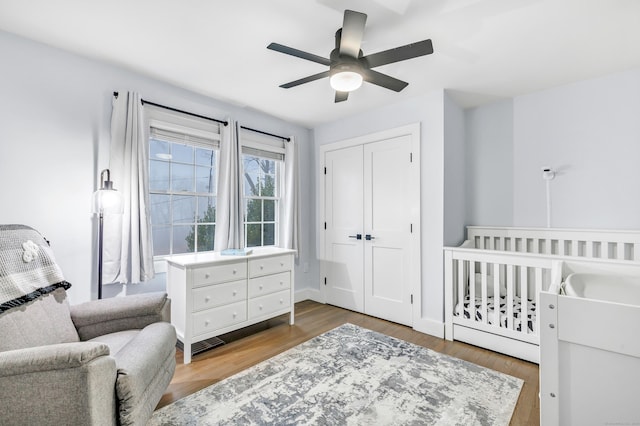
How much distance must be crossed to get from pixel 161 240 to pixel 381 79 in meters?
2.51

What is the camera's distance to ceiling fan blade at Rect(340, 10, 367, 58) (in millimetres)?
1468

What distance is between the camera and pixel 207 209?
10.5ft

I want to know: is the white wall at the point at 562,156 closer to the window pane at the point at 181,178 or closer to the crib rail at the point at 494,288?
the crib rail at the point at 494,288

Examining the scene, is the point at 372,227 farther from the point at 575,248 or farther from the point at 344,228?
the point at 575,248

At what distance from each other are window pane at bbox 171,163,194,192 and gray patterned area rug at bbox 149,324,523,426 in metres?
1.89

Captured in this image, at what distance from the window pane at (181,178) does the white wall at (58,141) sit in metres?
0.61

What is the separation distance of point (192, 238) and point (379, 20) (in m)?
2.63

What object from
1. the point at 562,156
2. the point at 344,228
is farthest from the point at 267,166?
the point at 562,156

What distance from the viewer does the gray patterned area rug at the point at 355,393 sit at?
1698 mm

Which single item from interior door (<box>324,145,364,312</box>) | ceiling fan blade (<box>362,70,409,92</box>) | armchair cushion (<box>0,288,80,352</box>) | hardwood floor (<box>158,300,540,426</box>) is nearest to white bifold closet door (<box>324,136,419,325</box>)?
interior door (<box>324,145,364,312</box>)

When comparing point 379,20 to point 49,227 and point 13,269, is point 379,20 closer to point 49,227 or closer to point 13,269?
point 13,269

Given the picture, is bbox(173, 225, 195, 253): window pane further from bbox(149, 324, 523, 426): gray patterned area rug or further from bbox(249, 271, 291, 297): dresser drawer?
bbox(149, 324, 523, 426): gray patterned area rug

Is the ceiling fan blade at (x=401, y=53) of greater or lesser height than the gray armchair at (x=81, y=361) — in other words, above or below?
above

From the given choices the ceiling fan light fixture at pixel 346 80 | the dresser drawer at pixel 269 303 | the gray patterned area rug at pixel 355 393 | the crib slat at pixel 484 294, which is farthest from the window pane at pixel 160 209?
the crib slat at pixel 484 294
